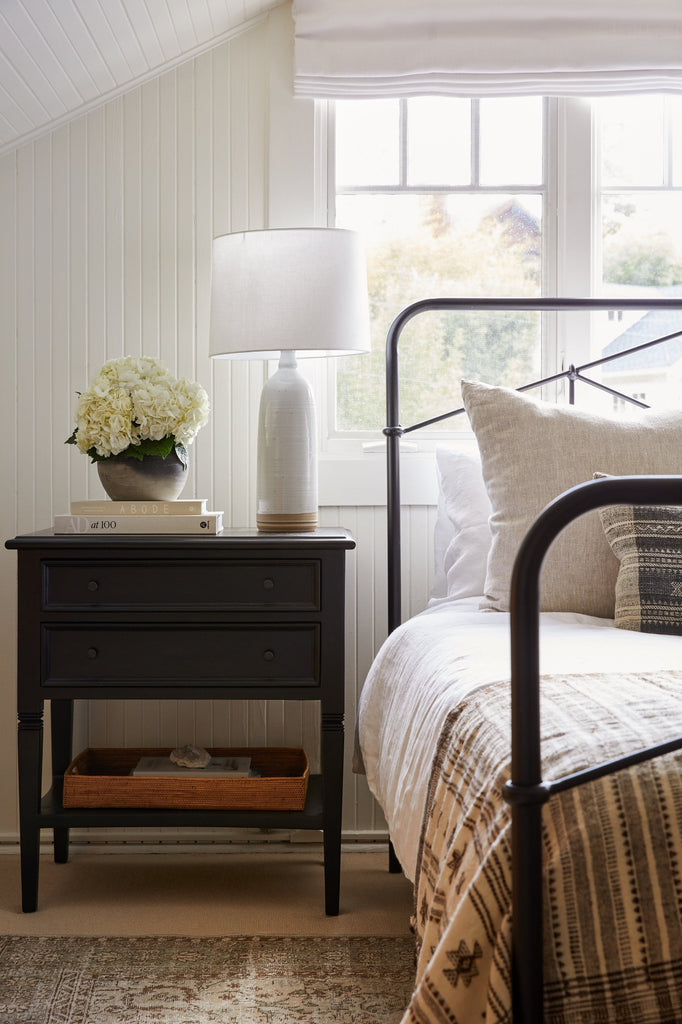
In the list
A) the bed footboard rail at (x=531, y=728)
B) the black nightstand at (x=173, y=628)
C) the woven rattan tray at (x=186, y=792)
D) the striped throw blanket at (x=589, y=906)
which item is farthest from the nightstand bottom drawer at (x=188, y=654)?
the bed footboard rail at (x=531, y=728)

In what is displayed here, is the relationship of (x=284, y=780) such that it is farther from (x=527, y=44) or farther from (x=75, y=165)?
(x=527, y=44)

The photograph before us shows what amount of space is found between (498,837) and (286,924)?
1.20 metres

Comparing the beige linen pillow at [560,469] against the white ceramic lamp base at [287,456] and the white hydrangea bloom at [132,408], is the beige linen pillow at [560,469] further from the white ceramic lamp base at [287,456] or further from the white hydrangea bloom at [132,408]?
the white hydrangea bloom at [132,408]

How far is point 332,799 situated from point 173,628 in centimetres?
48

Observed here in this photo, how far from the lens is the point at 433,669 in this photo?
5.07 ft

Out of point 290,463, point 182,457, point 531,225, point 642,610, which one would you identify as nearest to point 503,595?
point 642,610

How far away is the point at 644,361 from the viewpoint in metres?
2.54

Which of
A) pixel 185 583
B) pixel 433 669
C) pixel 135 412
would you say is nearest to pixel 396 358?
pixel 135 412

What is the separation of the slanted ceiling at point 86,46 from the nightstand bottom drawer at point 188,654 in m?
1.20

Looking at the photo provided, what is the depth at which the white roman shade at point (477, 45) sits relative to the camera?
7.76 feet

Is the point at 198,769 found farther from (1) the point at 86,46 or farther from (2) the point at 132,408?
(1) the point at 86,46

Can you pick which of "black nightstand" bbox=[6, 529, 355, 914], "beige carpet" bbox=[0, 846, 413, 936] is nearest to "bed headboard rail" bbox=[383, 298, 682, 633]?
"black nightstand" bbox=[6, 529, 355, 914]

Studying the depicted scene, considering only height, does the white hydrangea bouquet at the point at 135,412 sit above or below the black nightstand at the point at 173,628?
above

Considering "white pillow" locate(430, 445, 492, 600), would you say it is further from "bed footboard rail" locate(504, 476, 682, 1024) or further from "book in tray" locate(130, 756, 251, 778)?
"bed footboard rail" locate(504, 476, 682, 1024)
